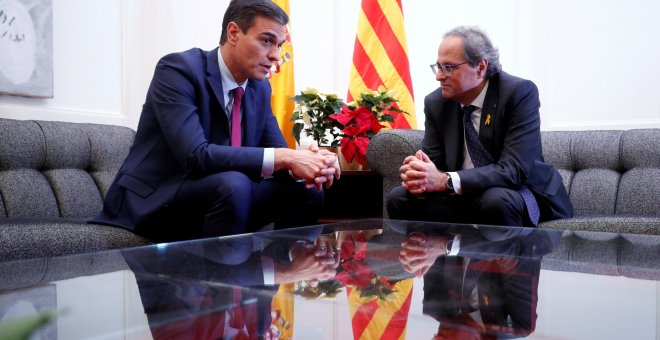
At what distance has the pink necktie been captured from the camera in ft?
6.82

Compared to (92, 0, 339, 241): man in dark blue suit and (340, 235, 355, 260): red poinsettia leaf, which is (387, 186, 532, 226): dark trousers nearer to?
(92, 0, 339, 241): man in dark blue suit

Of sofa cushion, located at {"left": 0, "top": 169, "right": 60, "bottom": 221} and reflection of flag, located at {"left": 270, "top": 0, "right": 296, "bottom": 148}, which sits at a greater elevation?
reflection of flag, located at {"left": 270, "top": 0, "right": 296, "bottom": 148}

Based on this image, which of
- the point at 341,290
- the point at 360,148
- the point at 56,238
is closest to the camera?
the point at 341,290

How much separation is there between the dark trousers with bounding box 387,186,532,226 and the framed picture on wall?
5.12 feet

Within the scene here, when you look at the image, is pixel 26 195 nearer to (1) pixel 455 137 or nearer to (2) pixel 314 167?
(2) pixel 314 167

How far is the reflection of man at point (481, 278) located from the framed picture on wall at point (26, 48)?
1.93 meters

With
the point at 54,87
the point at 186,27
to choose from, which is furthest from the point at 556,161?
the point at 54,87

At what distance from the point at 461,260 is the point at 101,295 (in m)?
0.59

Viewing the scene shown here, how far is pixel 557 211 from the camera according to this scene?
222 cm

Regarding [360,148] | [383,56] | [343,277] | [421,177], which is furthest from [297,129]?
[343,277]

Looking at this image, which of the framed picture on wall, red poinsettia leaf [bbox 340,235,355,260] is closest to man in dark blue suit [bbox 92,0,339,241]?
red poinsettia leaf [bbox 340,235,355,260]

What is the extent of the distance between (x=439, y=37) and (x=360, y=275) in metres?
2.77

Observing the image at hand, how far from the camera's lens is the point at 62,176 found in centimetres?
226

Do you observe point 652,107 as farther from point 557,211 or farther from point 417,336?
point 417,336
